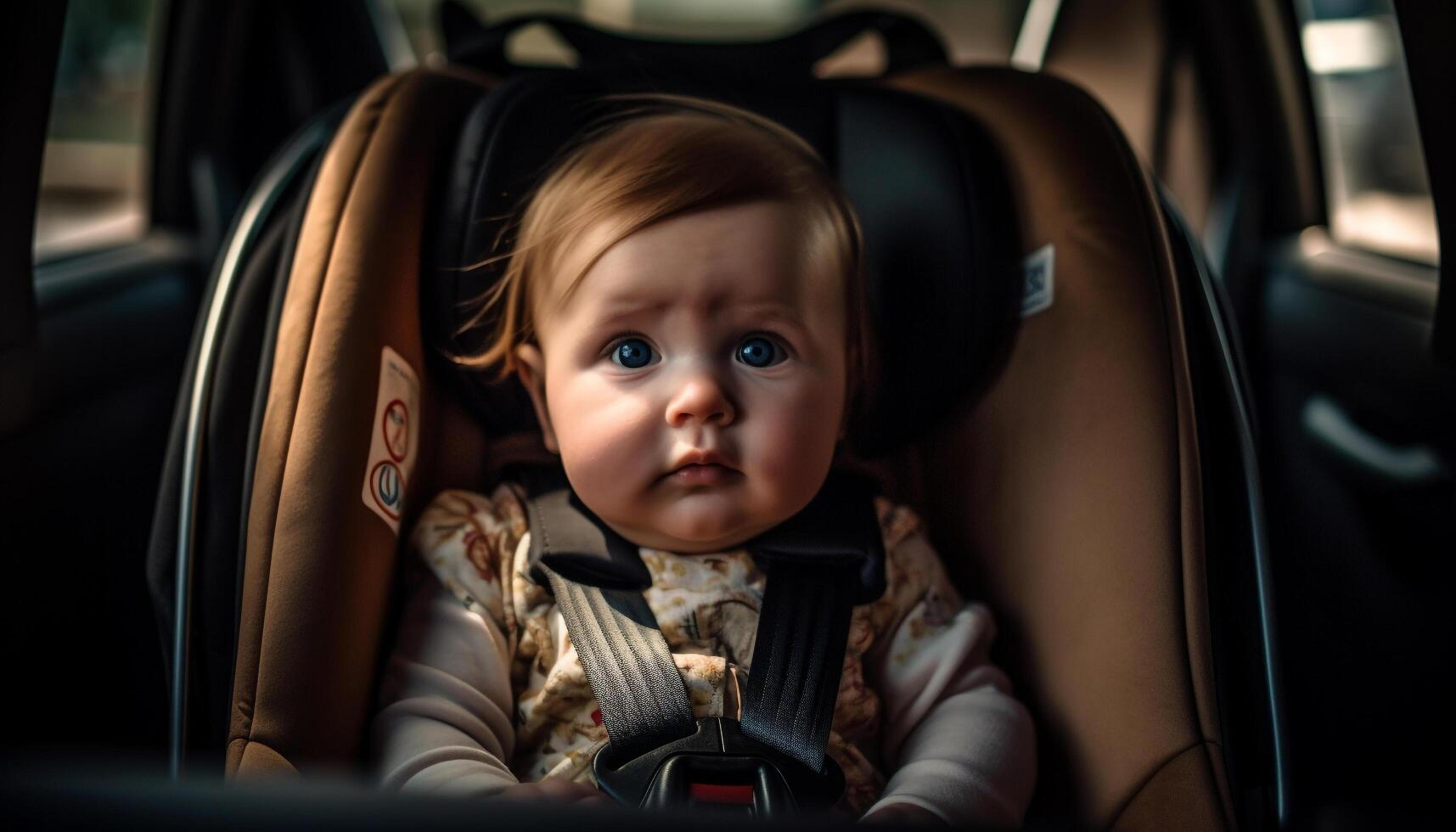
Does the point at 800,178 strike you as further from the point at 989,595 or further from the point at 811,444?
the point at 989,595

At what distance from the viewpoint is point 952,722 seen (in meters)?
0.89

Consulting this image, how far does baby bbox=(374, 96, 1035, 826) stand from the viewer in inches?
33.2

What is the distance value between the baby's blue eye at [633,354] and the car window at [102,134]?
91cm

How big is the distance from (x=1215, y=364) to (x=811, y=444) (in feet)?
1.22

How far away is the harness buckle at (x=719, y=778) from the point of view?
31.6 inches

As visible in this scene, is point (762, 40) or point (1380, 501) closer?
point (762, 40)

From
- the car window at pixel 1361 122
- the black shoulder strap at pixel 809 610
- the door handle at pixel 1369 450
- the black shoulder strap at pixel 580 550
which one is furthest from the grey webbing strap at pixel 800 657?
the car window at pixel 1361 122

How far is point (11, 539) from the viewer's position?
112cm

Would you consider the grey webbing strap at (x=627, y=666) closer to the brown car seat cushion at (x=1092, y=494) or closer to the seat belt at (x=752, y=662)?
the seat belt at (x=752, y=662)

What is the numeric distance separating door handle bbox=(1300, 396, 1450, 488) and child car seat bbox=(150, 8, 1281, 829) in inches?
21.0

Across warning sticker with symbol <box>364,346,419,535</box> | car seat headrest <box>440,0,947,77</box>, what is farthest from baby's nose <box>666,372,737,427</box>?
car seat headrest <box>440,0,947,77</box>

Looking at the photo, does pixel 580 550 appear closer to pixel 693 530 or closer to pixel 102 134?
pixel 693 530

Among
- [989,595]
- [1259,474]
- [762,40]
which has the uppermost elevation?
[762,40]

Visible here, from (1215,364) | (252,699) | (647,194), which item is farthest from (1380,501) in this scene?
(252,699)
